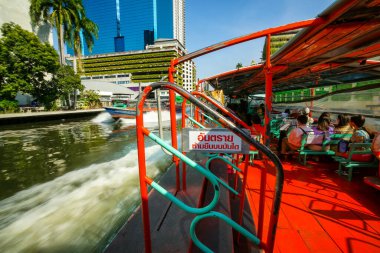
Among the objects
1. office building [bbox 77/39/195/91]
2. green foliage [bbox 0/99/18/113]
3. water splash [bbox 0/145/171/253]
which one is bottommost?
water splash [bbox 0/145/171/253]

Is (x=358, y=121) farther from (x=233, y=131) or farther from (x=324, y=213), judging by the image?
(x=233, y=131)

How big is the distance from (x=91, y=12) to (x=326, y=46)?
181396 mm

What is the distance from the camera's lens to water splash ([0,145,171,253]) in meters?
3.54

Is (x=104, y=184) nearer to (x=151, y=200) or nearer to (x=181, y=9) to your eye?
(x=151, y=200)

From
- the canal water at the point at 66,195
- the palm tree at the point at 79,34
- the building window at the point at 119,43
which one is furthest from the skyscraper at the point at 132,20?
the canal water at the point at 66,195

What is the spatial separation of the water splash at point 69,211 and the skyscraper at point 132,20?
14959 cm

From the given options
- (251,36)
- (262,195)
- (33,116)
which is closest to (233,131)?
(262,195)

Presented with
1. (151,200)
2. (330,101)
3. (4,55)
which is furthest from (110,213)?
(4,55)

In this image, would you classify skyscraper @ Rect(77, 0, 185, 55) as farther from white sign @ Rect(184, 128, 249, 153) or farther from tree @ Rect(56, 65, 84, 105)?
white sign @ Rect(184, 128, 249, 153)

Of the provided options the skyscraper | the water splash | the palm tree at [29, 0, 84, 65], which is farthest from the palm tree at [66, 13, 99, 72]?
the skyscraper

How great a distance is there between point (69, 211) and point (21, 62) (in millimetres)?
23388

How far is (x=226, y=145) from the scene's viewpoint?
5.52ft

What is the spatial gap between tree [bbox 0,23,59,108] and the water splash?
20.4 m

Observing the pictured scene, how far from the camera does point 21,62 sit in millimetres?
20094
